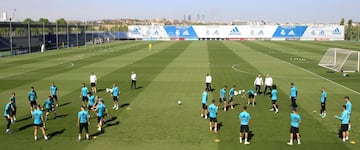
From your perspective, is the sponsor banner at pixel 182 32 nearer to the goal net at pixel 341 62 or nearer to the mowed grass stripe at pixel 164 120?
the goal net at pixel 341 62

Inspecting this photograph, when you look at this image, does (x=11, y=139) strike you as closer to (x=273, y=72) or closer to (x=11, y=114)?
(x=11, y=114)

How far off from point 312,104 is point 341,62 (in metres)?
23.1

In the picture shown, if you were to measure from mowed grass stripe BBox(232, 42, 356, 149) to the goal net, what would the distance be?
5.30 metres

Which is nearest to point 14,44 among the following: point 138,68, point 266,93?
point 138,68

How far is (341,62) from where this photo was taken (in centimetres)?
4381

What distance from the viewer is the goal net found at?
Answer: 136ft

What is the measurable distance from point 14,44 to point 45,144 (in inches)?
2417

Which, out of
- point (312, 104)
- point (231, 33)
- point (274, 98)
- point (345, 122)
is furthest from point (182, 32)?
point (345, 122)

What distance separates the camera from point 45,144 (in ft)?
52.7

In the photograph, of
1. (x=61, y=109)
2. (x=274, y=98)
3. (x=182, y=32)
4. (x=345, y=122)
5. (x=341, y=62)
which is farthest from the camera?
(x=182, y=32)

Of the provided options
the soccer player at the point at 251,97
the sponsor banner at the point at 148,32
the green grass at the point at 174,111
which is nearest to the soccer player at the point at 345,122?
the green grass at the point at 174,111

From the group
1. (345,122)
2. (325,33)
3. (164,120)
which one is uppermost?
(325,33)

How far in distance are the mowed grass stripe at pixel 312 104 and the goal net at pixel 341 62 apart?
5.30 m

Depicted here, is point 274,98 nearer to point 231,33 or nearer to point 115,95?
point 115,95
